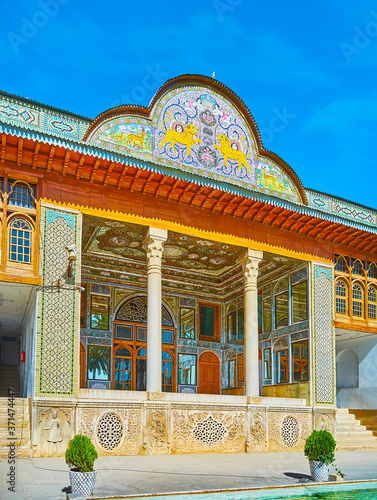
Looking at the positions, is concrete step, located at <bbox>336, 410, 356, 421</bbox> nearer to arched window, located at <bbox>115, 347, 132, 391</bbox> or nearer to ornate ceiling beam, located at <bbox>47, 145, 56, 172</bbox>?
arched window, located at <bbox>115, 347, 132, 391</bbox>

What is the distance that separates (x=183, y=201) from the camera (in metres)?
14.9

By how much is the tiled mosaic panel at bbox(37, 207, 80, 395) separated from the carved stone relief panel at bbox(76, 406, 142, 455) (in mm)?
683

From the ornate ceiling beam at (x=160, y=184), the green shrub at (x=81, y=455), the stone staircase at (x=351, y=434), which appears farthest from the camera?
the stone staircase at (x=351, y=434)

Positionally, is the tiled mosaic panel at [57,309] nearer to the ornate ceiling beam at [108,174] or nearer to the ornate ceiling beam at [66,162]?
the ornate ceiling beam at [66,162]

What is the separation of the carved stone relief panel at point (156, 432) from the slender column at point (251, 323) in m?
→ 2.73

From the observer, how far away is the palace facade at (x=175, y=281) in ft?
40.9

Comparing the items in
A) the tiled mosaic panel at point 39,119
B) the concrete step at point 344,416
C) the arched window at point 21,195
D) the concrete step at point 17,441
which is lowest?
the concrete step at point 344,416

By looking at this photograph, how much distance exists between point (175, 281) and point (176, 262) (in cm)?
109

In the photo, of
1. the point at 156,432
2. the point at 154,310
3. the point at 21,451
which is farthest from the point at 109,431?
the point at 154,310

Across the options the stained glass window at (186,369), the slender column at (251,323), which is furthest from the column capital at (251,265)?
the stained glass window at (186,369)

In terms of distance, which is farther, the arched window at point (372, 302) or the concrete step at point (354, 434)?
the arched window at point (372, 302)

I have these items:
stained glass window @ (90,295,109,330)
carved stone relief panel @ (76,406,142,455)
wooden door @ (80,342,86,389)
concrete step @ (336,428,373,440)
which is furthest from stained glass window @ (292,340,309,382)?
wooden door @ (80,342,86,389)

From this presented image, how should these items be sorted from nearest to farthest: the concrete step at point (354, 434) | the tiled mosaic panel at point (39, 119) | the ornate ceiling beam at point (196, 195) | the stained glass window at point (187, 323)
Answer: the tiled mosaic panel at point (39, 119) → the ornate ceiling beam at point (196, 195) → the concrete step at point (354, 434) → the stained glass window at point (187, 323)

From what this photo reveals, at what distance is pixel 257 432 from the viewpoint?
46.9 ft
